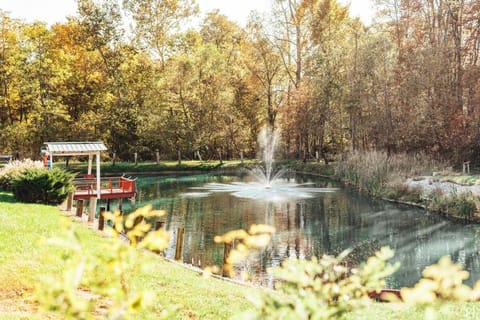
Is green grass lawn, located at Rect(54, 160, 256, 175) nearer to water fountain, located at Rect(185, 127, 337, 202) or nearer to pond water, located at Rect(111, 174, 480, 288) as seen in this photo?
water fountain, located at Rect(185, 127, 337, 202)

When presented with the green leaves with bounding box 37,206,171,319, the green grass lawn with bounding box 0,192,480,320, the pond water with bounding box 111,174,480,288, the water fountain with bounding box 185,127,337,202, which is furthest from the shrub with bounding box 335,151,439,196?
the green leaves with bounding box 37,206,171,319

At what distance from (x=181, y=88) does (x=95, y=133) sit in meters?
9.96

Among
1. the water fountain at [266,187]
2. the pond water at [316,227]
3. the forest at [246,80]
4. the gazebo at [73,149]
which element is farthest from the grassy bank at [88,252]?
the forest at [246,80]

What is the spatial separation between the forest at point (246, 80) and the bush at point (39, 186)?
Answer: 2605cm

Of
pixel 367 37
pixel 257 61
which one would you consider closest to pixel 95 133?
pixel 257 61

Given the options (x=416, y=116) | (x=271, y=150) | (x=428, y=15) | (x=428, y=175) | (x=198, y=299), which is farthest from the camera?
(x=271, y=150)

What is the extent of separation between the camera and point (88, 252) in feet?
30.3

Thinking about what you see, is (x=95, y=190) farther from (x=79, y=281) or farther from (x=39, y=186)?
(x=79, y=281)

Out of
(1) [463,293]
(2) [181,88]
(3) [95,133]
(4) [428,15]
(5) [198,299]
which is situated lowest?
(5) [198,299]

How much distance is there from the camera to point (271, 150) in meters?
55.9

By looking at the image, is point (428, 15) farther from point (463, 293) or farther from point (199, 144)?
point (463, 293)

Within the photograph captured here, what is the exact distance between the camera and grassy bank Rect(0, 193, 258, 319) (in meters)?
7.38

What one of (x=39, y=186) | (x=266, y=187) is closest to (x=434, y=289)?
(x=39, y=186)

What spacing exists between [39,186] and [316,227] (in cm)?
1161
